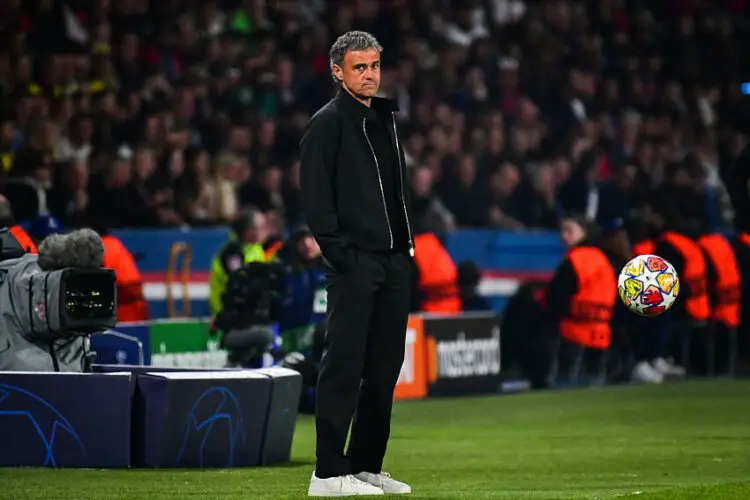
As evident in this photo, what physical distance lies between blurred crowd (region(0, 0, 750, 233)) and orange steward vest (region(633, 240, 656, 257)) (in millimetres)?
1636

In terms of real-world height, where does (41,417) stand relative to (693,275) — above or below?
below

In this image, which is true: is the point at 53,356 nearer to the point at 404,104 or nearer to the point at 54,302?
the point at 54,302

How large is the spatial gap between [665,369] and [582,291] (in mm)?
2338

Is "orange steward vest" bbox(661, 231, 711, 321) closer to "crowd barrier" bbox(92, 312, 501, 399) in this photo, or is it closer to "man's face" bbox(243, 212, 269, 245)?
"crowd barrier" bbox(92, 312, 501, 399)

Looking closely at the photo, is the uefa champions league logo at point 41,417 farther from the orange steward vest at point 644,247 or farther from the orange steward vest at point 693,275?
the orange steward vest at point 693,275

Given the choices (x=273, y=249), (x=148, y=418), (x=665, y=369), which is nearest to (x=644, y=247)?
(x=665, y=369)

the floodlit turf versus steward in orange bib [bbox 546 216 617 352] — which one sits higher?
steward in orange bib [bbox 546 216 617 352]

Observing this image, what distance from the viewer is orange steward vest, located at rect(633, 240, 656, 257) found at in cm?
2066

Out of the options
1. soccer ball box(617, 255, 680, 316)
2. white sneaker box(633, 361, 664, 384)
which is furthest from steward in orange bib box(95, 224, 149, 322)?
white sneaker box(633, 361, 664, 384)

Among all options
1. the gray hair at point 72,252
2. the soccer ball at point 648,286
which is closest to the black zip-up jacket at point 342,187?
the gray hair at point 72,252

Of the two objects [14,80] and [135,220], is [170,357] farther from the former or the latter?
[14,80]

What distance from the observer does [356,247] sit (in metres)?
8.44

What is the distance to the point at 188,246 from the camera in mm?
17969

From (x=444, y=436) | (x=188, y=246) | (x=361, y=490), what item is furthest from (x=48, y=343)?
(x=188, y=246)
